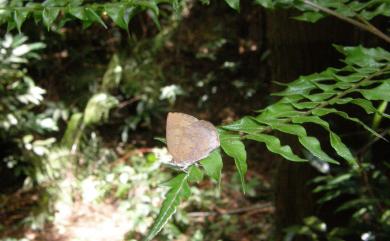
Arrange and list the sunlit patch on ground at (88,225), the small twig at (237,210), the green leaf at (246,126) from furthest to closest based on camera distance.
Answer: the sunlit patch on ground at (88,225) < the small twig at (237,210) < the green leaf at (246,126)

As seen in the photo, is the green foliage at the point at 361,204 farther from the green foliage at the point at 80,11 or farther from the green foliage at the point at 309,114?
the green foliage at the point at 80,11

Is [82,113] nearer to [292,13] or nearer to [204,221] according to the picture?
[204,221]

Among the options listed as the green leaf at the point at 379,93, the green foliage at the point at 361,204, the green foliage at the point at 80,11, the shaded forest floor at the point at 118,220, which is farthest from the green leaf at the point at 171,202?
the shaded forest floor at the point at 118,220

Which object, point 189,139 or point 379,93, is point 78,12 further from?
point 379,93

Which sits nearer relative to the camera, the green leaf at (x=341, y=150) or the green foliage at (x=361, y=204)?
the green leaf at (x=341, y=150)

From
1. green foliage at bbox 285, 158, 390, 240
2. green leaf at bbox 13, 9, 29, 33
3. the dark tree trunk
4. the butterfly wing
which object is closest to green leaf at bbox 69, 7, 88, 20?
green leaf at bbox 13, 9, 29, 33

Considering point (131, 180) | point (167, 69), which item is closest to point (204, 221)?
point (131, 180)
